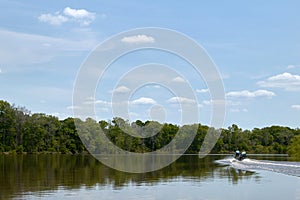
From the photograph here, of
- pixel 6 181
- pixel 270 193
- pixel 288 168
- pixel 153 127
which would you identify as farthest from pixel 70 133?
pixel 270 193

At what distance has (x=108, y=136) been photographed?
16925 centimetres

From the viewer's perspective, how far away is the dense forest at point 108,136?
481ft

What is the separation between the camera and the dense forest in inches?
5773

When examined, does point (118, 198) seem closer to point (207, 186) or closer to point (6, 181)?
point (207, 186)

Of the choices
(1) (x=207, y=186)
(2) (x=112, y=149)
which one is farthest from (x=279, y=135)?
(1) (x=207, y=186)

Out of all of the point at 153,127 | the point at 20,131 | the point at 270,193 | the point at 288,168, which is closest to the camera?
the point at 270,193

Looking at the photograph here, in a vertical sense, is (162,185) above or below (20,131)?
below

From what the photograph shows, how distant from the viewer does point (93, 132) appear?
150500 mm

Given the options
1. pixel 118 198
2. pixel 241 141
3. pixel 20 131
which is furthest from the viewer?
pixel 241 141

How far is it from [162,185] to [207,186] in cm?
362

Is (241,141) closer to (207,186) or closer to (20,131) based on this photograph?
(20,131)

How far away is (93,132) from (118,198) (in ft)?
396

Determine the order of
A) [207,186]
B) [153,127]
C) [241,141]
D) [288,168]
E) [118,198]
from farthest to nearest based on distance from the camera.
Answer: [241,141] → [153,127] → [288,168] → [207,186] → [118,198]

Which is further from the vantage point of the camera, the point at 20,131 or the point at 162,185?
the point at 20,131
